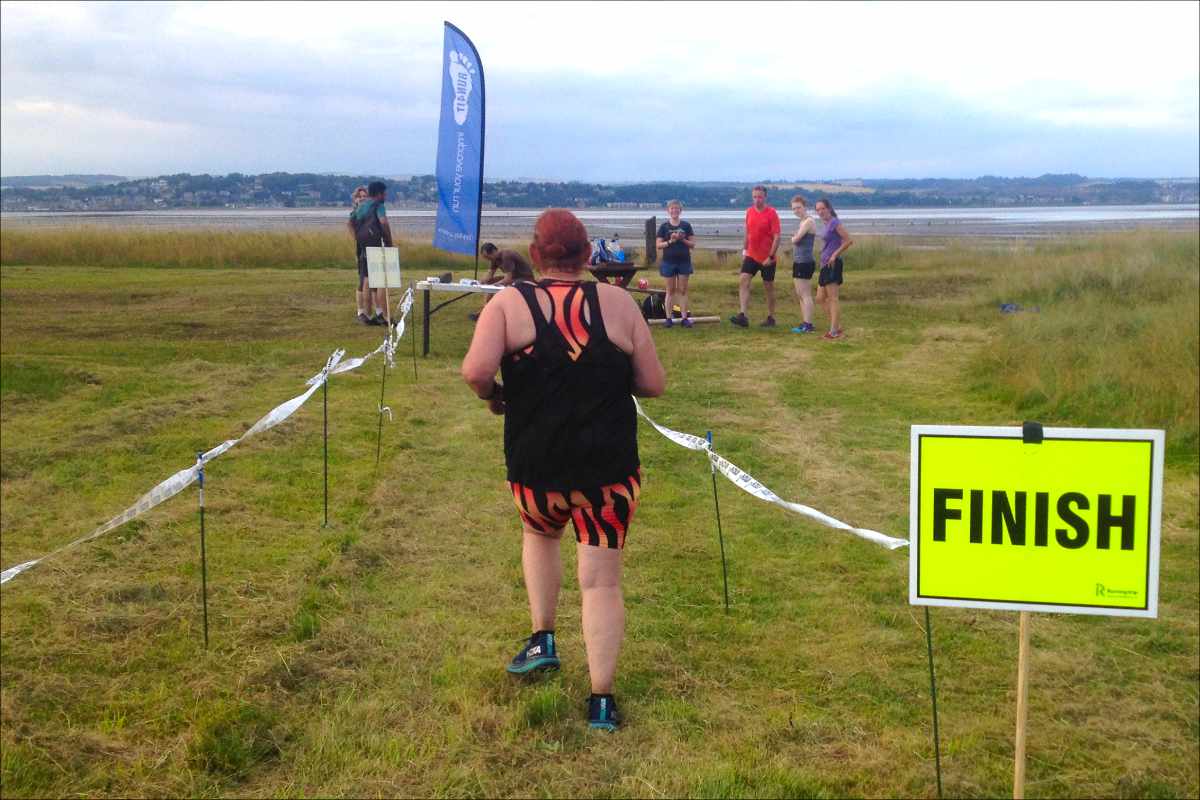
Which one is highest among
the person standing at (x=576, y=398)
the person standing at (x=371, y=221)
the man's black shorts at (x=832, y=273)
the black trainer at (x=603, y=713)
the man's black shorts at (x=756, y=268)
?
the person standing at (x=371, y=221)

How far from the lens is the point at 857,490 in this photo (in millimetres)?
7449

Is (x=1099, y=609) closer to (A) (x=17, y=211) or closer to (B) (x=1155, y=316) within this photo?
(B) (x=1155, y=316)

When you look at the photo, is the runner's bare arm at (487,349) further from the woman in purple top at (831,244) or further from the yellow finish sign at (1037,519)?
the woman in purple top at (831,244)

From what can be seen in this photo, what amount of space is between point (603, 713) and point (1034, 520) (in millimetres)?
1697

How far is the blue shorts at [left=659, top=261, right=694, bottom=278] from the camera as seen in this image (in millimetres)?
14750

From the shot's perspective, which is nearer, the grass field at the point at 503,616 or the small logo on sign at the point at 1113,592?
the small logo on sign at the point at 1113,592

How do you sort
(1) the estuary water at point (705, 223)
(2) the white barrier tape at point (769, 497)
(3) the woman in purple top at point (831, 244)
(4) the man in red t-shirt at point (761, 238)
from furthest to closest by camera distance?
(1) the estuary water at point (705, 223) < (4) the man in red t-shirt at point (761, 238) < (3) the woman in purple top at point (831, 244) < (2) the white barrier tape at point (769, 497)

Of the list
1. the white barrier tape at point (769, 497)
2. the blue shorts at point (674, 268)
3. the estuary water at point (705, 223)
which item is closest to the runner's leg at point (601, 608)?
the white barrier tape at point (769, 497)

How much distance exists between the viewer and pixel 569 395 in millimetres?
3885

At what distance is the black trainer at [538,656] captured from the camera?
4480 millimetres

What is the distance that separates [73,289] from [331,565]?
16841mm

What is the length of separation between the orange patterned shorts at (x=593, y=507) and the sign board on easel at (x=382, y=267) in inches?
360

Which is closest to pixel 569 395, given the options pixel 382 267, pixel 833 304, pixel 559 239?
pixel 559 239

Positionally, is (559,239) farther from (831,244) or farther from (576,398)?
(831,244)
